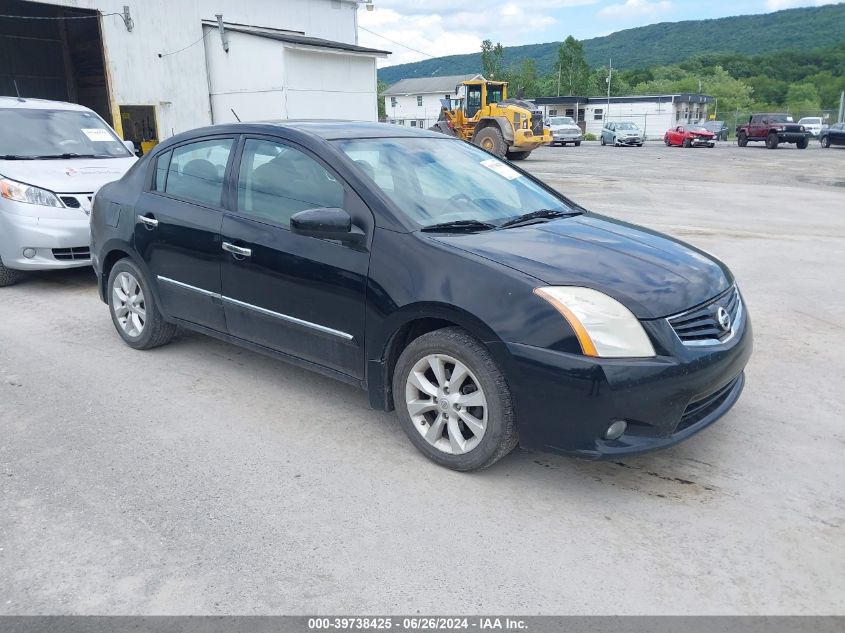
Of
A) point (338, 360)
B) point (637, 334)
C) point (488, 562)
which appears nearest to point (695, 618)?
point (488, 562)

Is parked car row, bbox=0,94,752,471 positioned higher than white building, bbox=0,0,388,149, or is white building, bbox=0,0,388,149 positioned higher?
white building, bbox=0,0,388,149

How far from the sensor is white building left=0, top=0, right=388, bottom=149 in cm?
2061

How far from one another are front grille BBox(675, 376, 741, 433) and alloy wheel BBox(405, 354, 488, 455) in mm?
917

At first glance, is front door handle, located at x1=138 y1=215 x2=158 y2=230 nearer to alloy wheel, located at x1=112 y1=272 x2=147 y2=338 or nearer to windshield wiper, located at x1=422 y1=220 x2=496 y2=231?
alloy wheel, located at x1=112 y1=272 x2=147 y2=338

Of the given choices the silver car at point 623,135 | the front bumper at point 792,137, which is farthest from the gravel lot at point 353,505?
the silver car at point 623,135

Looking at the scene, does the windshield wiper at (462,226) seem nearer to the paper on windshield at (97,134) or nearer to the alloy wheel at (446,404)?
the alloy wheel at (446,404)

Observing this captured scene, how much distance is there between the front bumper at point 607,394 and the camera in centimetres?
300

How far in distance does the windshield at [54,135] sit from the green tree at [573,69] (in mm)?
95455

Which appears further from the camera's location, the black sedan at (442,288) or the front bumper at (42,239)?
the front bumper at (42,239)

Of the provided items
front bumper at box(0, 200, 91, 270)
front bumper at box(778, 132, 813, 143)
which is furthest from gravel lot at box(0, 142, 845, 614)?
front bumper at box(778, 132, 813, 143)

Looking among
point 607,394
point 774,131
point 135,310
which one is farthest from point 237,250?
point 774,131

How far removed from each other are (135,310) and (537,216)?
10.0 ft

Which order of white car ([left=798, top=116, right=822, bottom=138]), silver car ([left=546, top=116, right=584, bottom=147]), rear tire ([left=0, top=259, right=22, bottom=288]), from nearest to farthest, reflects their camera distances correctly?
1. rear tire ([left=0, top=259, right=22, bottom=288])
2. silver car ([left=546, top=116, right=584, bottom=147])
3. white car ([left=798, top=116, right=822, bottom=138])

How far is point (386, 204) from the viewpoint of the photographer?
3.68m
